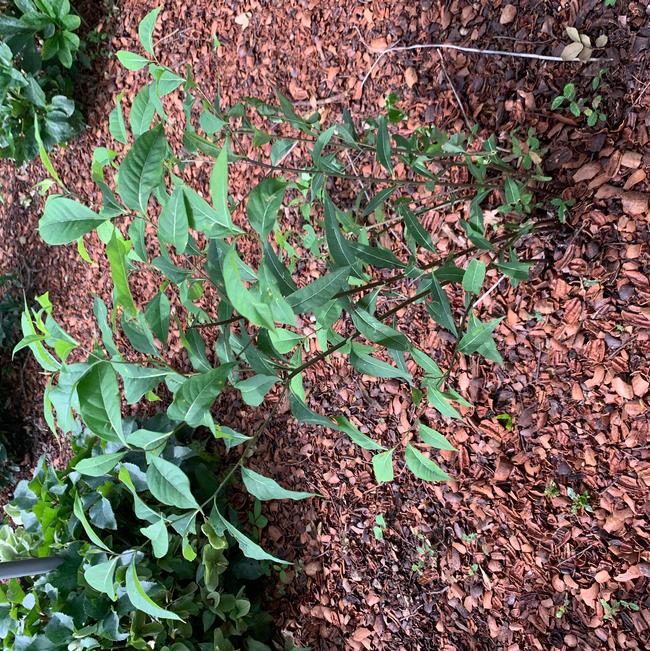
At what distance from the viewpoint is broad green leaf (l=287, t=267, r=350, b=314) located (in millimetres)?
884

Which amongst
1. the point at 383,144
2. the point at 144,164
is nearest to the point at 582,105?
the point at 383,144

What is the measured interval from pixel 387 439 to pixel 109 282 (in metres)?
1.61

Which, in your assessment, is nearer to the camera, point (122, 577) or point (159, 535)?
point (159, 535)

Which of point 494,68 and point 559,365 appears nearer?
point 559,365

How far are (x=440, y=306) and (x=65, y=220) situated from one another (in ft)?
2.12

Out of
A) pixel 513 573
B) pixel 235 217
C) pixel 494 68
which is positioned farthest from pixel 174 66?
pixel 513 573

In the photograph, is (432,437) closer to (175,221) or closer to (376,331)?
(376,331)

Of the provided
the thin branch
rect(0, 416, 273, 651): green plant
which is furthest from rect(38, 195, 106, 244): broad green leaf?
the thin branch

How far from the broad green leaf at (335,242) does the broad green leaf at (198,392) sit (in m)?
0.25

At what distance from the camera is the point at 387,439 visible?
1.84 meters

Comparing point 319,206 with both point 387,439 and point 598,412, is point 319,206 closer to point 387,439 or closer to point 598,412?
point 387,439

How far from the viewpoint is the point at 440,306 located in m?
1.09

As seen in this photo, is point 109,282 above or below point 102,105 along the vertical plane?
below

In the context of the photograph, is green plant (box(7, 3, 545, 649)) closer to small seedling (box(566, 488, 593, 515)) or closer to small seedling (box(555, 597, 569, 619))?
small seedling (box(566, 488, 593, 515))
